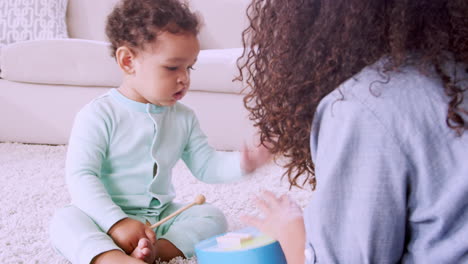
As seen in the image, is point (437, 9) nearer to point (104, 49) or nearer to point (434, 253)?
point (434, 253)

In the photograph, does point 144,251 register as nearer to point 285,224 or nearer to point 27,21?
point 285,224

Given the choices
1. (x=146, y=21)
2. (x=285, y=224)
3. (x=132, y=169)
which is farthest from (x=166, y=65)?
(x=285, y=224)

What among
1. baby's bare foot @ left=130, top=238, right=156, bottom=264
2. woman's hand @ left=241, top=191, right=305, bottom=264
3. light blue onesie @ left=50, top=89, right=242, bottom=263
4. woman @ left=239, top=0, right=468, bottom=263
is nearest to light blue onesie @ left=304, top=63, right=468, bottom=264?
woman @ left=239, top=0, right=468, bottom=263

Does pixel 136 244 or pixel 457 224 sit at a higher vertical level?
pixel 457 224

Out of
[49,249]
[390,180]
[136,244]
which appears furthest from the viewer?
[49,249]

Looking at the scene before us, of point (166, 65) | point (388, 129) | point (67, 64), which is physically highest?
point (388, 129)

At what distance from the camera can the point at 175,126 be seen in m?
1.15

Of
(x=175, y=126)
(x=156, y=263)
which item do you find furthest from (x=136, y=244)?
(x=175, y=126)

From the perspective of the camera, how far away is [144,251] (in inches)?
35.6

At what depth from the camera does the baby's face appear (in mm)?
1056

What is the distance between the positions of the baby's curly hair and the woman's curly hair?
0.42 m

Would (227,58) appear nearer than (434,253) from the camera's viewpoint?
No

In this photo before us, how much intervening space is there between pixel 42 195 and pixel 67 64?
72 cm

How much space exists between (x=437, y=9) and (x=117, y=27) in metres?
0.76
